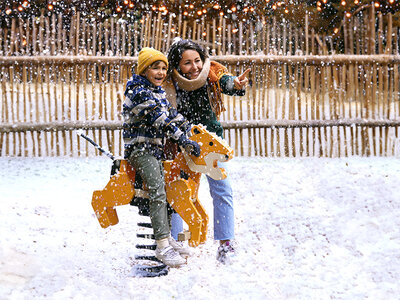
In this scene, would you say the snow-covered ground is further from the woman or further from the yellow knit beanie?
the yellow knit beanie

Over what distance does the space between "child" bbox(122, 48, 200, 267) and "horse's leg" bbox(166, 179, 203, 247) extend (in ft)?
0.23

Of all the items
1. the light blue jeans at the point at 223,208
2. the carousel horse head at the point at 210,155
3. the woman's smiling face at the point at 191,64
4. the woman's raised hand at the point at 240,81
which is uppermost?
the woman's smiling face at the point at 191,64

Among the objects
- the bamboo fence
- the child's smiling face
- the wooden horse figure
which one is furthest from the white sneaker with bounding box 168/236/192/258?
the bamboo fence

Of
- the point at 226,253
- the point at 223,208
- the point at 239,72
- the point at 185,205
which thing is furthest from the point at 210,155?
the point at 239,72

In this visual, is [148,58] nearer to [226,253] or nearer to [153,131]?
[153,131]

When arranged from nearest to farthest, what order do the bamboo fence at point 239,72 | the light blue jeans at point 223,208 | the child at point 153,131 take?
1. the child at point 153,131
2. the light blue jeans at point 223,208
3. the bamboo fence at point 239,72

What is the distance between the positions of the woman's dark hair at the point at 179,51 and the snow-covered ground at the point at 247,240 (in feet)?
4.78

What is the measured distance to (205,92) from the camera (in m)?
3.94

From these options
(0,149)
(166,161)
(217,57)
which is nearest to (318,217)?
(166,161)

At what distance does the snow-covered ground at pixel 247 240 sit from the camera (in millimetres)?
3469

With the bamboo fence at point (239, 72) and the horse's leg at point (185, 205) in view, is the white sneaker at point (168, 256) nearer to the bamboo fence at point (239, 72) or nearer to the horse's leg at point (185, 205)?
the horse's leg at point (185, 205)

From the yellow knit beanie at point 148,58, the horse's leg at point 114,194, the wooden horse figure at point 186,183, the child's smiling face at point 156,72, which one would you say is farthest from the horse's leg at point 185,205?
the yellow knit beanie at point 148,58

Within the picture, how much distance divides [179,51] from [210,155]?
2.72ft

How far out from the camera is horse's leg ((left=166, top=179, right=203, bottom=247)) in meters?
3.53
